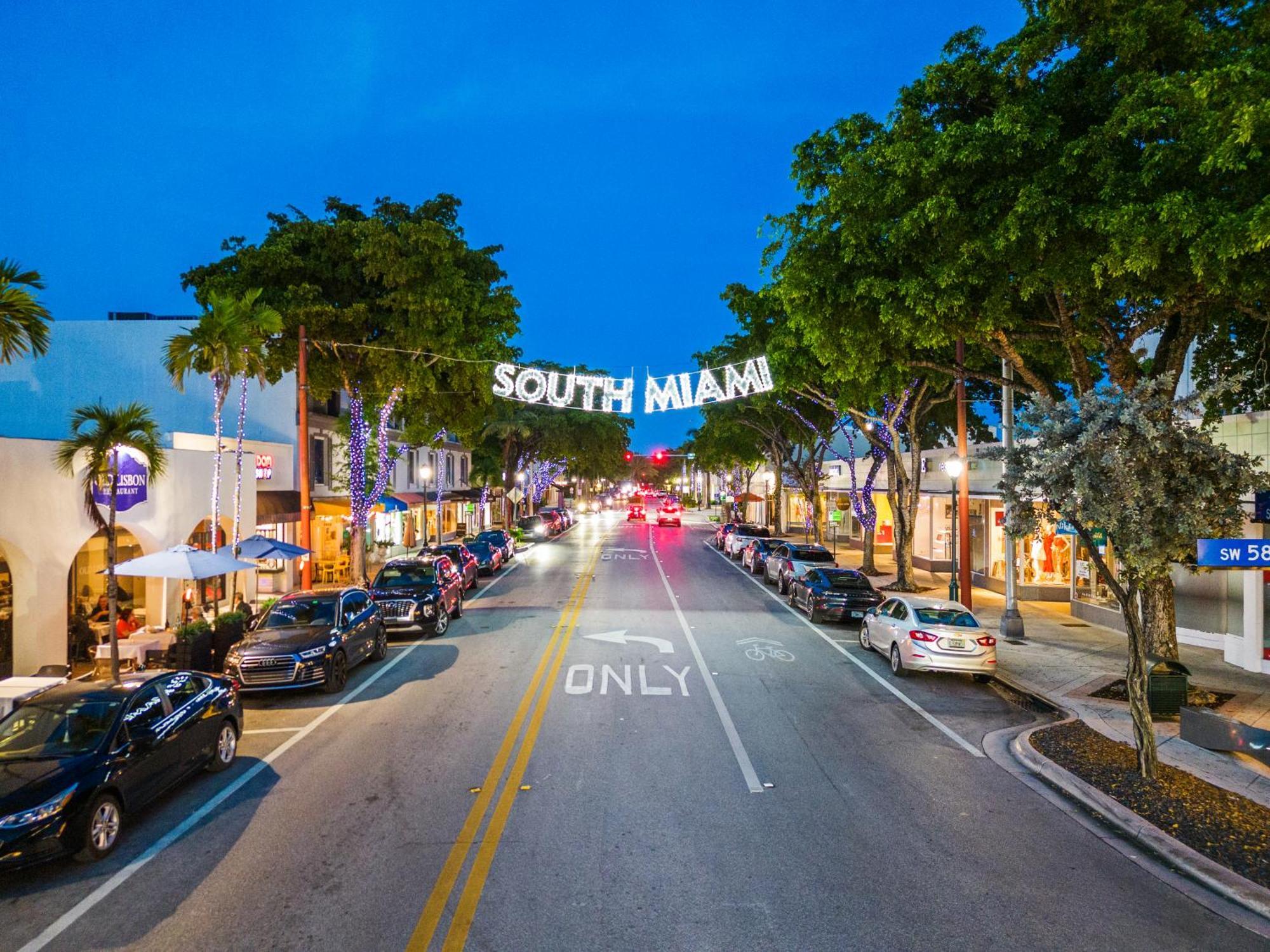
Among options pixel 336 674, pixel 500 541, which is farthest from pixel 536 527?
pixel 336 674

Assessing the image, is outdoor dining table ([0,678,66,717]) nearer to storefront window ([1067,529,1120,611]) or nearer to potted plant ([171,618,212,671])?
potted plant ([171,618,212,671])

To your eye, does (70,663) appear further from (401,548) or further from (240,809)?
(401,548)

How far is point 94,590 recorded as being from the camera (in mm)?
18031

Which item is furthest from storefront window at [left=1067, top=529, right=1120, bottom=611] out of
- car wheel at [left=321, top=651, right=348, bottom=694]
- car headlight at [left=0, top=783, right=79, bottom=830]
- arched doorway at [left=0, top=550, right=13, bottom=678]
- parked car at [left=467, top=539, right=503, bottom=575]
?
arched doorway at [left=0, top=550, right=13, bottom=678]

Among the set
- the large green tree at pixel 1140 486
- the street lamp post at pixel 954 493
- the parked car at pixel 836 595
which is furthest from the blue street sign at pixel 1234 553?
the parked car at pixel 836 595

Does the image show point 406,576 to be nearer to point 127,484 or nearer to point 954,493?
point 127,484

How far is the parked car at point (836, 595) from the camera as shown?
18.7m

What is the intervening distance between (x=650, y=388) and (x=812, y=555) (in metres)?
8.98

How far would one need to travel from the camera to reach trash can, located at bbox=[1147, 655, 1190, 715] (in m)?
11.1

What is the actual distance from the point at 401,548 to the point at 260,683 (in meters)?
25.9

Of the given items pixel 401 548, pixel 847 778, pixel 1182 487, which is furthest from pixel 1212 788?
pixel 401 548

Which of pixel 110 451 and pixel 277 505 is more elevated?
pixel 110 451

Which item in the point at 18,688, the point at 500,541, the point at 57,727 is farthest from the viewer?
the point at 500,541

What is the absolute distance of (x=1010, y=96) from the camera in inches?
527
